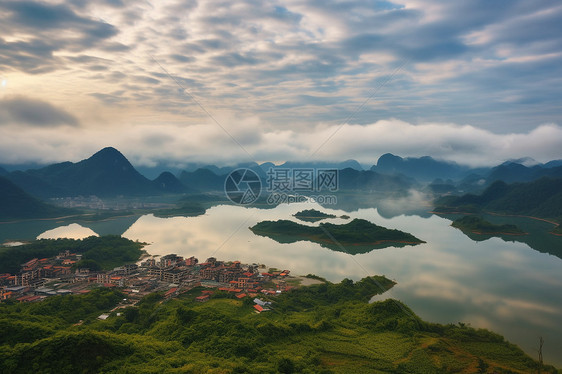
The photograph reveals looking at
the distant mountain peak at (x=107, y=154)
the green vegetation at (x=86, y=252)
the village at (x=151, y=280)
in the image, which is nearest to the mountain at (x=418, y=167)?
the distant mountain peak at (x=107, y=154)

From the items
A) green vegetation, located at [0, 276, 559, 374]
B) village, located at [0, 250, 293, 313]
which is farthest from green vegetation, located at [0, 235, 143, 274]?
green vegetation, located at [0, 276, 559, 374]

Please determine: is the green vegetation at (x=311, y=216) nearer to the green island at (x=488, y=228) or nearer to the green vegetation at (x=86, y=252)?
the green island at (x=488, y=228)

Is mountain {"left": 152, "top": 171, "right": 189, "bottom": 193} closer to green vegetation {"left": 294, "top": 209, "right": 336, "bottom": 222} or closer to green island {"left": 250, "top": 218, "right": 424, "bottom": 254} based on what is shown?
green vegetation {"left": 294, "top": 209, "right": 336, "bottom": 222}

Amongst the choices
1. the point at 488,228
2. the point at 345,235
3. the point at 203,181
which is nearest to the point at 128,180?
the point at 203,181

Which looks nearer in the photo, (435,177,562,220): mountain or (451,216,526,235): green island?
(451,216,526,235): green island

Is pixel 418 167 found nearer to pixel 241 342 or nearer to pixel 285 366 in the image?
pixel 241 342
